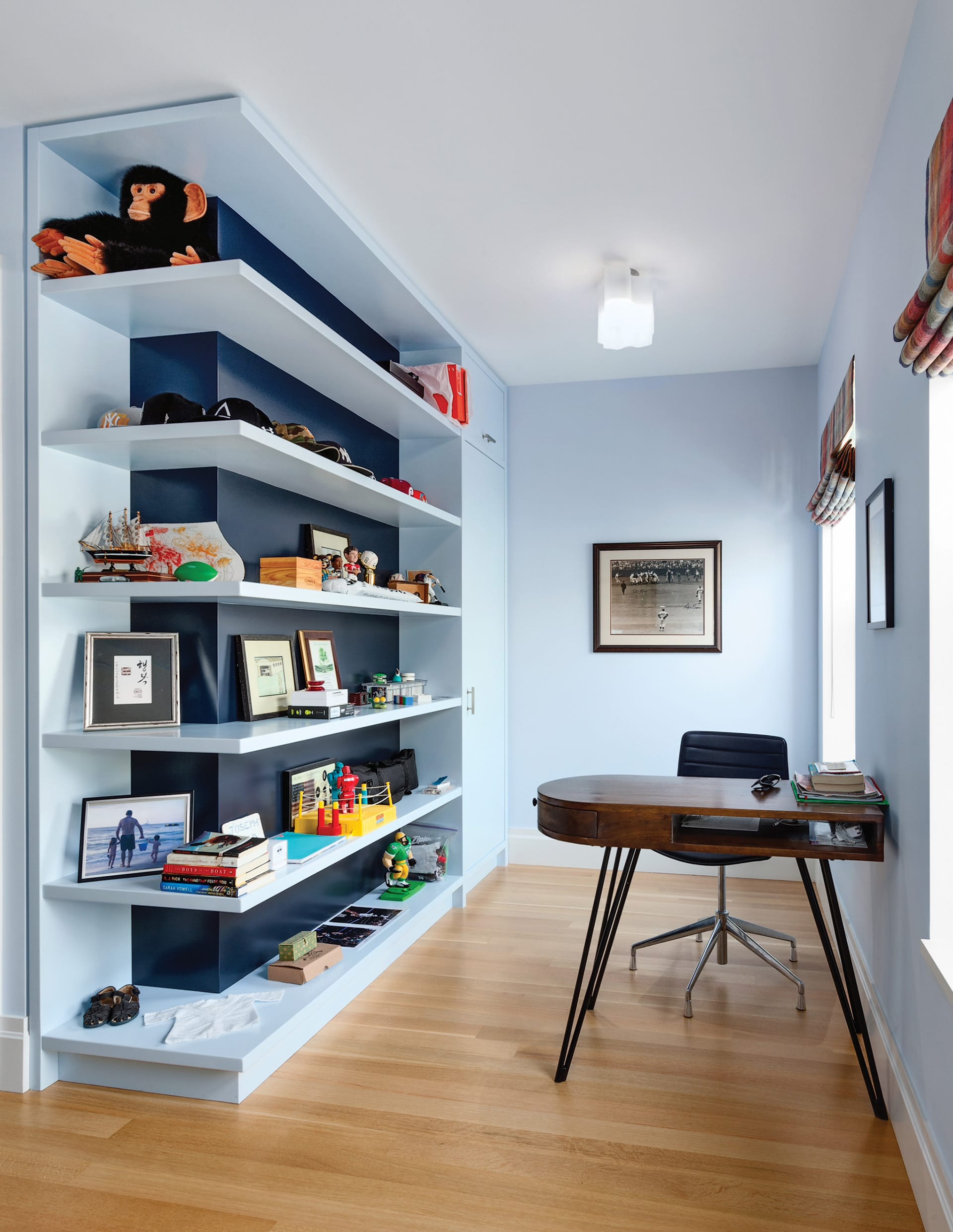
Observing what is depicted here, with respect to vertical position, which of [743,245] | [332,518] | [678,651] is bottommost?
[678,651]

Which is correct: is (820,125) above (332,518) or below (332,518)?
above

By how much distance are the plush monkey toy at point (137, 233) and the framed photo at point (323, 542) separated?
105 centimetres


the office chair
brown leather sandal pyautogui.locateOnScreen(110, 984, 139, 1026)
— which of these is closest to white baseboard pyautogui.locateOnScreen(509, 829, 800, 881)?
the office chair

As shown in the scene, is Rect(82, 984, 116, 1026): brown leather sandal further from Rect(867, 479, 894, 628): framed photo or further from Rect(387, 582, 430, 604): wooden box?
Rect(867, 479, 894, 628): framed photo

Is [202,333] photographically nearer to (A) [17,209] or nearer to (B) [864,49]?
(A) [17,209]

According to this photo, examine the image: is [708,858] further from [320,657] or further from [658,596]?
[658,596]

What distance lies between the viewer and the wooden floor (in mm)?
1920

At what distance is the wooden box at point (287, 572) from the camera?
2.85 m

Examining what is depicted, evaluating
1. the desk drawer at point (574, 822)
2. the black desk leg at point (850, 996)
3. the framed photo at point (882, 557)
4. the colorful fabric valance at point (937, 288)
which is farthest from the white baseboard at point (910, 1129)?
the colorful fabric valance at point (937, 288)

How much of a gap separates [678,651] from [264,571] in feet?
8.89

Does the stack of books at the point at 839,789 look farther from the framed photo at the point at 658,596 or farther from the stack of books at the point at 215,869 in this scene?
the framed photo at the point at 658,596

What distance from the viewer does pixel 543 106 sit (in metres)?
2.43

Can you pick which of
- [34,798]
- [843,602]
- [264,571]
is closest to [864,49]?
[264,571]

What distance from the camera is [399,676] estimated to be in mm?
3992
